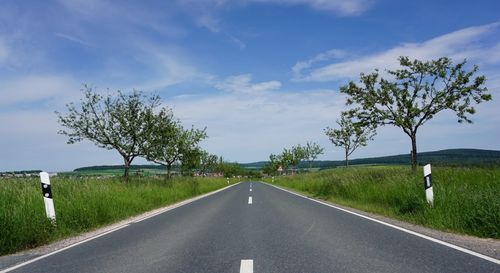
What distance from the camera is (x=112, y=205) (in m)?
13.6

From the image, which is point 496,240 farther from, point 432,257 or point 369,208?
point 369,208

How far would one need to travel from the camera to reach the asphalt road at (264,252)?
558 cm

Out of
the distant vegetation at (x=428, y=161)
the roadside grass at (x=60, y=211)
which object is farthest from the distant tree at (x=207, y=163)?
the roadside grass at (x=60, y=211)

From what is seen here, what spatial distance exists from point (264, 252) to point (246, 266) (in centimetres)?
107

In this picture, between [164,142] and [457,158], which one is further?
[457,158]

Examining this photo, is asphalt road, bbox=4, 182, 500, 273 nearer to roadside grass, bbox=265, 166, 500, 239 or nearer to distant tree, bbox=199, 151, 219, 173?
roadside grass, bbox=265, 166, 500, 239

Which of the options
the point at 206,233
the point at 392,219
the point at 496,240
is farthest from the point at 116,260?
the point at 392,219

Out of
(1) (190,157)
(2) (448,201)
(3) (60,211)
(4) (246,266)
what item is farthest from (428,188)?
(1) (190,157)

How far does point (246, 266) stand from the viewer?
5645 mm

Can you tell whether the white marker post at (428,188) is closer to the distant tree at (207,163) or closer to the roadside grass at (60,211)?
the roadside grass at (60,211)

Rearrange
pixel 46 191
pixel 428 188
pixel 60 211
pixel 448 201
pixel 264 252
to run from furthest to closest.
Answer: pixel 428 188
pixel 60 211
pixel 448 201
pixel 46 191
pixel 264 252

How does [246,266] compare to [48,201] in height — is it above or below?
below

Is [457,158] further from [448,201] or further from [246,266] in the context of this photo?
[246,266]

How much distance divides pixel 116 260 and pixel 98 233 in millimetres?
3826
